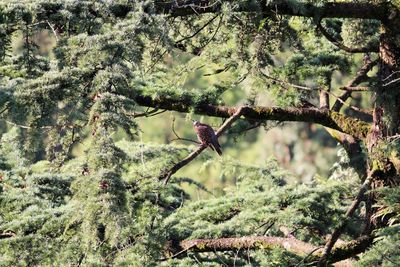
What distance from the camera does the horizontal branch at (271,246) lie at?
21.8 feet

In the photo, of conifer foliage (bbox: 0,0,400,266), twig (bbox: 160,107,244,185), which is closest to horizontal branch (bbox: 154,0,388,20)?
conifer foliage (bbox: 0,0,400,266)

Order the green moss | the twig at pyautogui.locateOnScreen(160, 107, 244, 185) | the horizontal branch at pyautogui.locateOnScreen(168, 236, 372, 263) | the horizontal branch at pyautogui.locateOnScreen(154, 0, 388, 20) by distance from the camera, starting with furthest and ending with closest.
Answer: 1. the green moss
2. the horizontal branch at pyautogui.locateOnScreen(168, 236, 372, 263)
3. the horizontal branch at pyautogui.locateOnScreen(154, 0, 388, 20)
4. the twig at pyautogui.locateOnScreen(160, 107, 244, 185)

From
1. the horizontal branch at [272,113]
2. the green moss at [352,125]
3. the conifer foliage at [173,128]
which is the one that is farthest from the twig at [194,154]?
the green moss at [352,125]

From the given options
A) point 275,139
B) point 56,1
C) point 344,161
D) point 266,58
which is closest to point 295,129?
point 275,139

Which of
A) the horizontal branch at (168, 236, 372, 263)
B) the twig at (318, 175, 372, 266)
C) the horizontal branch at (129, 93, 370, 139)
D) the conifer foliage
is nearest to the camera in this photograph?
the conifer foliage

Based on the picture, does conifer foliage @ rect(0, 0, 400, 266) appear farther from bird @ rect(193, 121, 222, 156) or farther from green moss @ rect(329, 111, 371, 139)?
bird @ rect(193, 121, 222, 156)

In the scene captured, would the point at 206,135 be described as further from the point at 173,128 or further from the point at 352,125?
the point at 352,125

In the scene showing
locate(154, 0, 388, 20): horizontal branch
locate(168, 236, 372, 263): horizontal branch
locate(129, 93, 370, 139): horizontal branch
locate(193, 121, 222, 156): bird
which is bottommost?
locate(168, 236, 372, 263): horizontal branch

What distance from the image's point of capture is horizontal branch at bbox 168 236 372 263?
6.65 meters

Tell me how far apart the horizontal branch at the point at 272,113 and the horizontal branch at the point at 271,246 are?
89 cm

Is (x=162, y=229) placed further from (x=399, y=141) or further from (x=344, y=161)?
(x=344, y=161)

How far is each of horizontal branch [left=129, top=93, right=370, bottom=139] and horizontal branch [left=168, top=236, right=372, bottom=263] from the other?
894mm

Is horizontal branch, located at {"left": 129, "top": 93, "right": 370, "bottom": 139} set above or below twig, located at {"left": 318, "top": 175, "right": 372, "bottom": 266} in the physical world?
above

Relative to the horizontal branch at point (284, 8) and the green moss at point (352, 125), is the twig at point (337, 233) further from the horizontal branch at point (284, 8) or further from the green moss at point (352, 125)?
the horizontal branch at point (284, 8)
